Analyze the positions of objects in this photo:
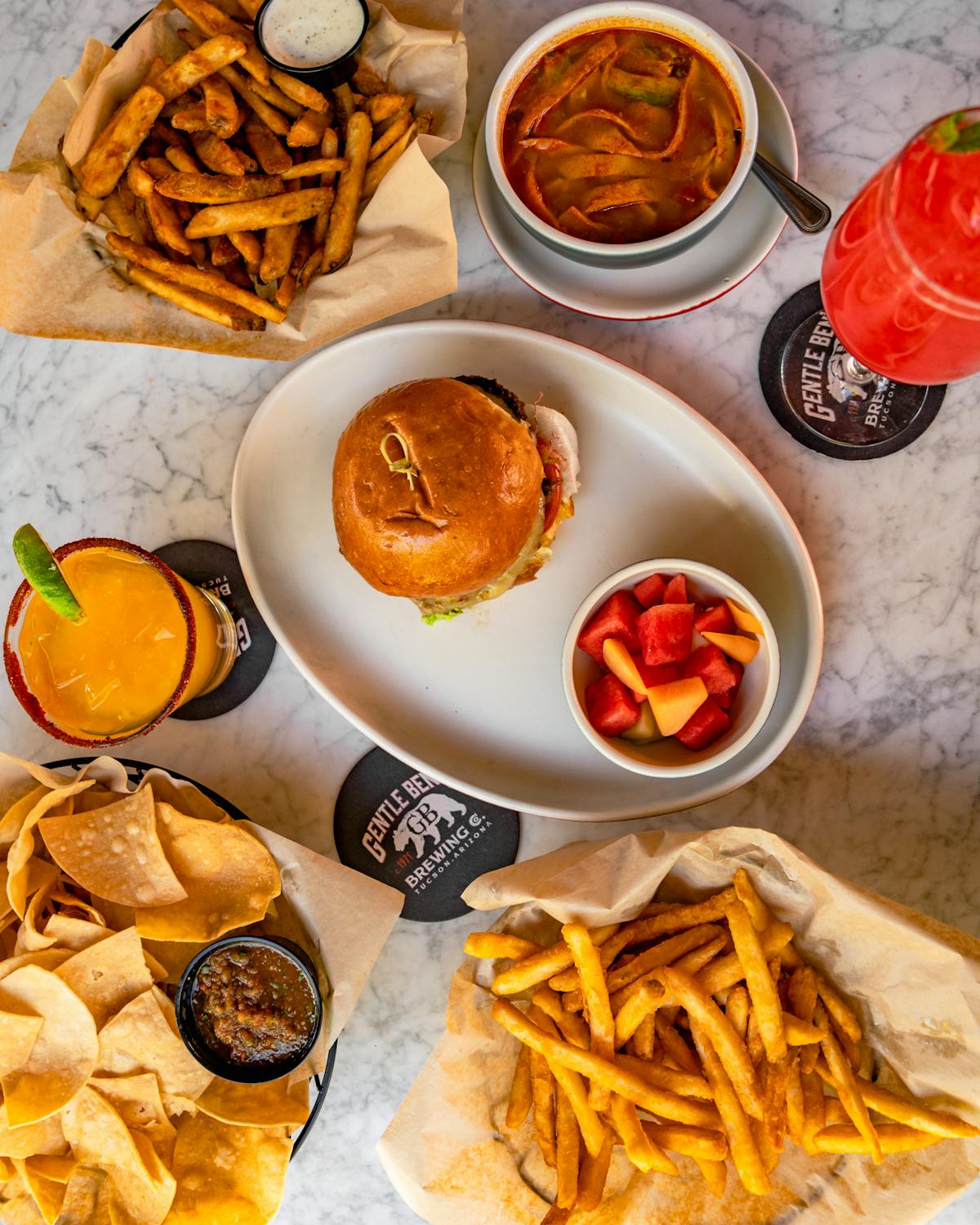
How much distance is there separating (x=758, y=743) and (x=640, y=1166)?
0.77 m

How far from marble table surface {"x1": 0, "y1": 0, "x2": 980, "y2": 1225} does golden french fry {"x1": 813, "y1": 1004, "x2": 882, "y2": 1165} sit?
0.39 m

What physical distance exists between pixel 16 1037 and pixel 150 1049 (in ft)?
0.80

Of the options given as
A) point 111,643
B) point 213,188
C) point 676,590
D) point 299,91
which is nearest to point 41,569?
point 111,643

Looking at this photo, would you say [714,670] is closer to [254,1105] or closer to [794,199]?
[794,199]

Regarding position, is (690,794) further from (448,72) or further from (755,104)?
(448,72)

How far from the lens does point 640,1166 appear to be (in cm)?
166

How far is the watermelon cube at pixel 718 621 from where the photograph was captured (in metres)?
1.83

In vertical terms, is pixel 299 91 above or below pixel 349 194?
above

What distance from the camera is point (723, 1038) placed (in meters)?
1.66

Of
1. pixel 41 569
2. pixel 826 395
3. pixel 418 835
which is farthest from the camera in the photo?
pixel 418 835

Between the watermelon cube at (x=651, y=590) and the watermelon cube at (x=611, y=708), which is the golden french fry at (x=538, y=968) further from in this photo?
the watermelon cube at (x=651, y=590)

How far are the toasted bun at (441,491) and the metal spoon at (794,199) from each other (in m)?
0.62

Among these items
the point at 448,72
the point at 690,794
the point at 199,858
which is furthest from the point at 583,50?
the point at 199,858

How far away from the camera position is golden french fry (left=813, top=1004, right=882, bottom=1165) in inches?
64.7
